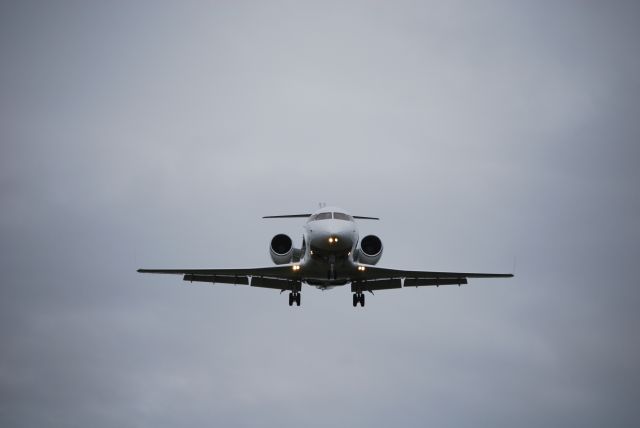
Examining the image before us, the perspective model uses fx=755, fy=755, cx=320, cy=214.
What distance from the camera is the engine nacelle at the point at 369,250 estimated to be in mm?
27484

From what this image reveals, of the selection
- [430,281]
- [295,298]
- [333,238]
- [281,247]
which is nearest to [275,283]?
[295,298]

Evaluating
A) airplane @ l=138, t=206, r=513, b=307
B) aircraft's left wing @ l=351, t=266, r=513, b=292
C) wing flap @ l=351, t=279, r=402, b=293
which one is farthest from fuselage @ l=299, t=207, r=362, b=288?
wing flap @ l=351, t=279, r=402, b=293

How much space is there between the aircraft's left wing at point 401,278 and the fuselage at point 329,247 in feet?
2.91

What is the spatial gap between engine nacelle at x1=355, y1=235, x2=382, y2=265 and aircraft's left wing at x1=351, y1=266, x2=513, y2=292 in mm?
331

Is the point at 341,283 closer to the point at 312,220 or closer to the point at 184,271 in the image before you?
the point at 312,220

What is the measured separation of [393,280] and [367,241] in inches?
153

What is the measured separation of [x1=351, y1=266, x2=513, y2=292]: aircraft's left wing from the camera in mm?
28516

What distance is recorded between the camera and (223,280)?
3072cm

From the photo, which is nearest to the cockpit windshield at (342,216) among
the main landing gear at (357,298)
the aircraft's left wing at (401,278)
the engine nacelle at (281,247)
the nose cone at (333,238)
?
the nose cone at (333,238)

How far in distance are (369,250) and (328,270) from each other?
65.6 inches

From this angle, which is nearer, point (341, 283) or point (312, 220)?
point (312, 220)

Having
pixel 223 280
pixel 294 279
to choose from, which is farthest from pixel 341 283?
pixel 223 280

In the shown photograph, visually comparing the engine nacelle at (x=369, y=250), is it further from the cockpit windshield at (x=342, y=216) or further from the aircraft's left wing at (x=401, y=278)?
the cockpit windshield at (x=342, y=216)

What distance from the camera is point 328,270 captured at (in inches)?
1079
